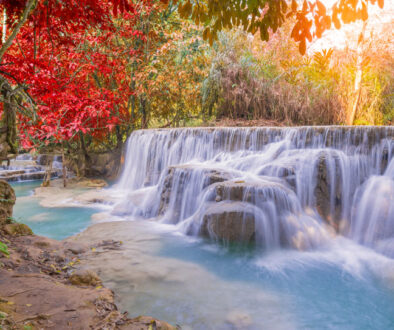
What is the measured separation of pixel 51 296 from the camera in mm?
2100

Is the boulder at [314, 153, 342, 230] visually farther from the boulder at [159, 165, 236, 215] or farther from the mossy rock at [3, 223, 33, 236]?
the mossy rock at [3, 223, 33, 236]

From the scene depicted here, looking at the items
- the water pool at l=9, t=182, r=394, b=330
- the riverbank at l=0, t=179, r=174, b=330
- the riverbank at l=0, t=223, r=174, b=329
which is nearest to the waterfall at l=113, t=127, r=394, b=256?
the water pool at l=9, t=182, r=394, b=330

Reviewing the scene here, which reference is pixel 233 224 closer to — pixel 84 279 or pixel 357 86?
pixel 84 279

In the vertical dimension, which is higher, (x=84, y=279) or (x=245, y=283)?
(x=84, y=279)

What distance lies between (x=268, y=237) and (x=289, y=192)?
903mm

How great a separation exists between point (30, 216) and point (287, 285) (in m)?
5.47

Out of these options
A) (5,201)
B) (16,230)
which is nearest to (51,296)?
(16,230)

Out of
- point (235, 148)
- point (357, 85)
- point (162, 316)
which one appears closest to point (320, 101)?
point (357, 85)

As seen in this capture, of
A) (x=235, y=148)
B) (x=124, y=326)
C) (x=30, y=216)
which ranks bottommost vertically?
(x=30, y=216)

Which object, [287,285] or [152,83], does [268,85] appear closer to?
[152,83]

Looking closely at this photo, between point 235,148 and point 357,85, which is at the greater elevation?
point 357,85

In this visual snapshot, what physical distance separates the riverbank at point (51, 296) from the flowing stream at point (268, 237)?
384 millimetres

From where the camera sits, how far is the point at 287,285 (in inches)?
131

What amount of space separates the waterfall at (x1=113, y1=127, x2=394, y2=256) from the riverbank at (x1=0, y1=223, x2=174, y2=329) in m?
2.23
